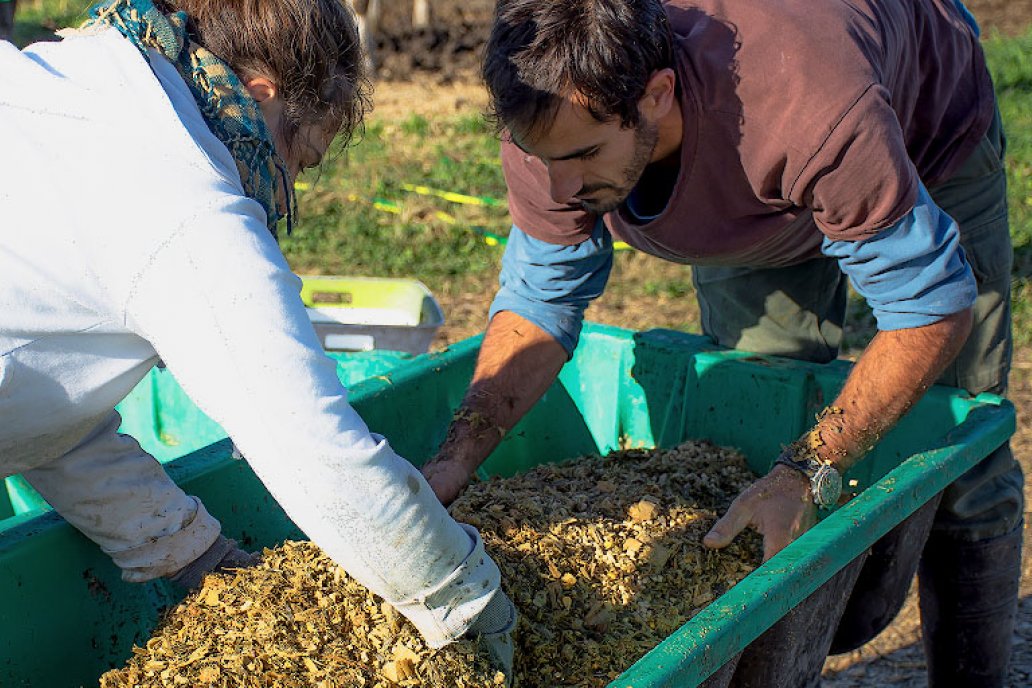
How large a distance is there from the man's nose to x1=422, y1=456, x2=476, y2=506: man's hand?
25.4 inches

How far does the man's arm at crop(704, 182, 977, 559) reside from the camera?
2303mm

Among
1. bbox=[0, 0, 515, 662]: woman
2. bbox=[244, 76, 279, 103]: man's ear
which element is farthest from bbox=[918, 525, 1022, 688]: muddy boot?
bbox=[244, 76, 279, 103]: man's ear

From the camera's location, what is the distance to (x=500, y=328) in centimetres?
289

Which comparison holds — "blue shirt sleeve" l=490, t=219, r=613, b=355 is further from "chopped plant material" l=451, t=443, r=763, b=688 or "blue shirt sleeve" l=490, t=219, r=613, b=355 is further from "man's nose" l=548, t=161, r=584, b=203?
"chopped plant material" l=451, t=443, r=763, b=688

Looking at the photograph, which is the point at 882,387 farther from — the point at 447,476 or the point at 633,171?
the point at 447,476

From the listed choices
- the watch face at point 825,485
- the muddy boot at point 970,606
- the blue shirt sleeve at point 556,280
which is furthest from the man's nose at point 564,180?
the muddy boot at point 970,606

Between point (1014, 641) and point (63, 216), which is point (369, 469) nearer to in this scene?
point (63, 216)

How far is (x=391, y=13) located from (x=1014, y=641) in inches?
392

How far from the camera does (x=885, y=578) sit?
101 inches

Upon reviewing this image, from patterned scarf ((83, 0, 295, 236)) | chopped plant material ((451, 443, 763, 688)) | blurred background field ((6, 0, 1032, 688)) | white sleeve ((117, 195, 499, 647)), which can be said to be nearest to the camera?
white sleeve ((117, 195, 499, 647))

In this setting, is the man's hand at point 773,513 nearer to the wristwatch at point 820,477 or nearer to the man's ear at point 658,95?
the wristwatch at point 820,477

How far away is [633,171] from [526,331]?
54 centimetres

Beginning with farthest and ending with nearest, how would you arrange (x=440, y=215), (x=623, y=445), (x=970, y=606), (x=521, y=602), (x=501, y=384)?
(x=440, y=215) → (x=623, y=445) → (x=970, y=606) → (x=501, y=384) → (x=521, y=602)

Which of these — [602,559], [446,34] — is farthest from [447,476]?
[446,34]
